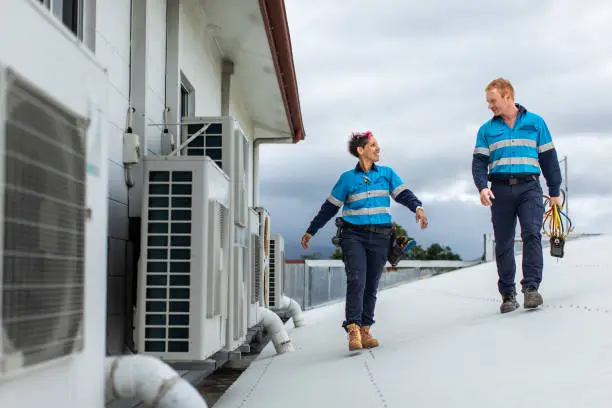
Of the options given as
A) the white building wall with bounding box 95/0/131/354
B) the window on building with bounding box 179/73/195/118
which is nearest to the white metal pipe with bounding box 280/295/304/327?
the window on building with bounding box 179/73/195/118

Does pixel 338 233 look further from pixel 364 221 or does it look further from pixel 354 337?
pixel 354 337

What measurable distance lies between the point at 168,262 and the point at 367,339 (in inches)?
90.2

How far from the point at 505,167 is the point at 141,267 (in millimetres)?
3079

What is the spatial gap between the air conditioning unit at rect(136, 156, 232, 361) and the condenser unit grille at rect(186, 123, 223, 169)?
1.22m

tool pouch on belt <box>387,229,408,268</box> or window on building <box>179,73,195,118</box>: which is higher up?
window on building <box>179,73,195,118</box>

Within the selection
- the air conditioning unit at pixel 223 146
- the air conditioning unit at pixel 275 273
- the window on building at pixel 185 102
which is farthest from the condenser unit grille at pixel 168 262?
the air conditioning unit at pixel 275 273

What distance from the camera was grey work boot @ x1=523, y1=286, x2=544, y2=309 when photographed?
6.09 metres

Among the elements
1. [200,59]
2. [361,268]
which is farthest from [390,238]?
[200,59]

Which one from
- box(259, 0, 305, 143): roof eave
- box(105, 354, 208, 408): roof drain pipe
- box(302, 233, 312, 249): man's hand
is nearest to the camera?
box(105, 354, 208, 408): roof drain pipe

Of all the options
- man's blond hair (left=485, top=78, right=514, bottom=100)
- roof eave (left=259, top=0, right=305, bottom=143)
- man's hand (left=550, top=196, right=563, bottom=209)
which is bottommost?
man's hand (left=550, top=196, right=563, bottom=209)

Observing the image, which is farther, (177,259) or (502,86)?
(502,86)

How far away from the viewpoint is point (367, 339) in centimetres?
634

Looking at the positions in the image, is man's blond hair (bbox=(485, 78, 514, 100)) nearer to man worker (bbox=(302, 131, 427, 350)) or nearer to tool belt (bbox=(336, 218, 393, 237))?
man worker (bbox=(302, 131, 427, 350))

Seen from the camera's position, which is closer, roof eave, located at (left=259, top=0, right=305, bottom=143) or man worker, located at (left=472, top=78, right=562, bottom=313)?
man worker, located at (left=472, top=78, right=562, bottom=313)
